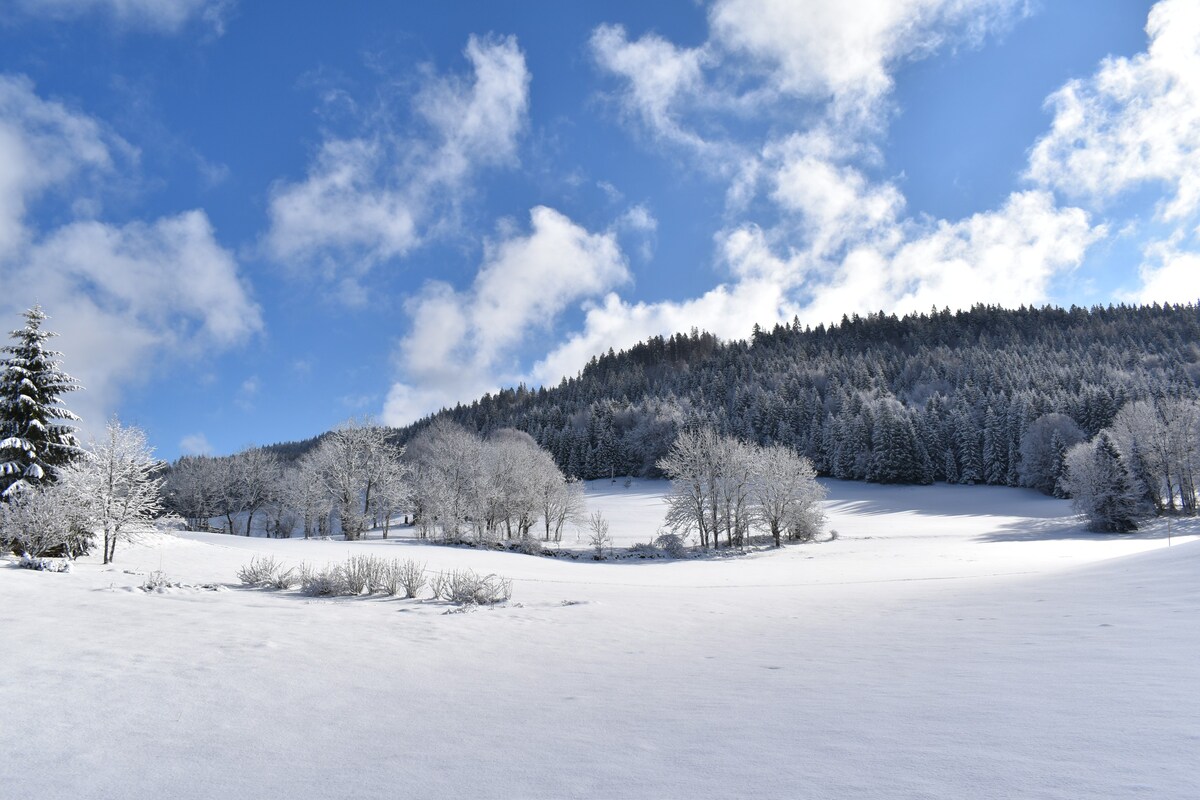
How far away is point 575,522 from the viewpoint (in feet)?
192

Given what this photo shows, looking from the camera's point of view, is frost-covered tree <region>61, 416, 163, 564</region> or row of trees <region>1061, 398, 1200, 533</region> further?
row of trees <region>1061, 398, 1200, 533</region>

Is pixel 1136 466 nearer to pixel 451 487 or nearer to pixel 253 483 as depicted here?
pixel 451 487

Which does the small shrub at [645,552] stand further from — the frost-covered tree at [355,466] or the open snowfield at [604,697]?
the open snowfield at [604,697]

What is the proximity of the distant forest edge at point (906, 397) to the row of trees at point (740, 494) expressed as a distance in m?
40.2

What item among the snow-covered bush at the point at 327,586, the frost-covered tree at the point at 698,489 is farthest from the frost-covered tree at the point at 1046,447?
the snow-covered bush at the point at 327,586

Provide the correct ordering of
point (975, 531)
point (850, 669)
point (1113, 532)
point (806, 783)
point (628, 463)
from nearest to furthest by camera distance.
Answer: point (806, 783)
point (850, 669)
point (1113, 532)
point (975, 531)
point (628, 463)

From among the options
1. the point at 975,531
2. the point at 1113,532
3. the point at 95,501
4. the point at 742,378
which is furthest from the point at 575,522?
the point at 742,378

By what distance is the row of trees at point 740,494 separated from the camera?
47531 mm

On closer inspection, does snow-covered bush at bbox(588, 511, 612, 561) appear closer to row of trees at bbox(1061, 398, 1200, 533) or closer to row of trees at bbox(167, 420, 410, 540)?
row of trees at bbox(167, 420, 410, 540)

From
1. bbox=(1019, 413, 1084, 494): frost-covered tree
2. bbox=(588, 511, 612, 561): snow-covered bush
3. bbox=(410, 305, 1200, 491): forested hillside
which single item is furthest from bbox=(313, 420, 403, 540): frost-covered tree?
bbox=(1019, 413, 1084, 494): frost-covered tree

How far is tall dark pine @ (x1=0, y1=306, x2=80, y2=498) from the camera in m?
23.9

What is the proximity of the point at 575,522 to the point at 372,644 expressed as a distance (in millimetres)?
51345

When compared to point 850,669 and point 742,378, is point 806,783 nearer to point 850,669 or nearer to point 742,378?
point 850,669

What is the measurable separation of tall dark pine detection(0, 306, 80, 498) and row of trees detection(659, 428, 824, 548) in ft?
125
